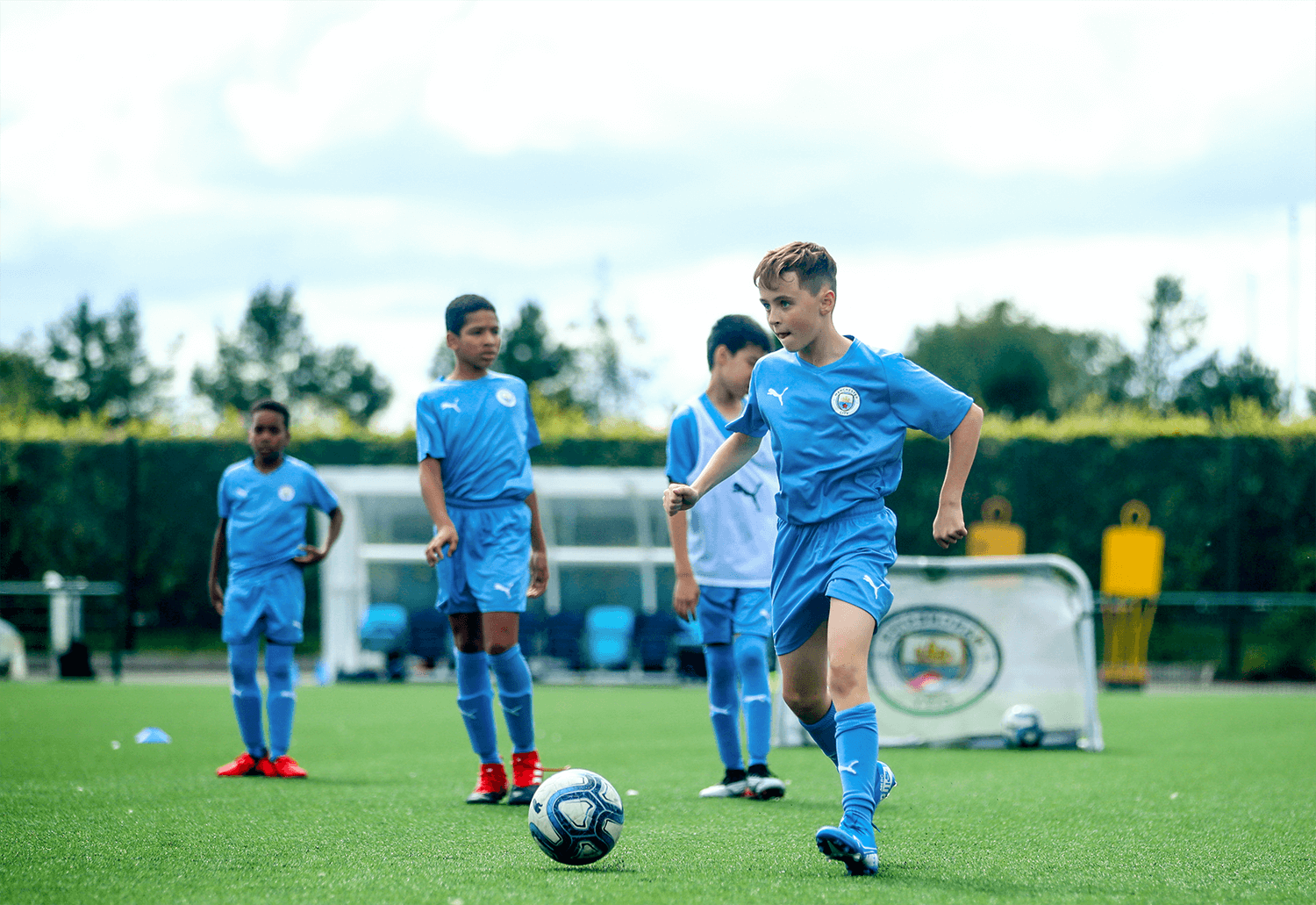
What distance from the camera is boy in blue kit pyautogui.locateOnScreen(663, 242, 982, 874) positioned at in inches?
160

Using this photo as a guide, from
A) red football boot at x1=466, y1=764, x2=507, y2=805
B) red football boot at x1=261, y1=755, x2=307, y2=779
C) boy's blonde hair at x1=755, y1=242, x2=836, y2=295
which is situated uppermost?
boy's blonde hair at x1=755, y1=242, x2=836, y2=295

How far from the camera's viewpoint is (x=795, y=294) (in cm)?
418

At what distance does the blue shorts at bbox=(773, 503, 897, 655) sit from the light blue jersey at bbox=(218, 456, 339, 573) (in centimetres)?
356

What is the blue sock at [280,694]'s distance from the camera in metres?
6.89

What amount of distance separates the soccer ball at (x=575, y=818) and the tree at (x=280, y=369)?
54924mm

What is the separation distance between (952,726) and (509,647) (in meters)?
4.29

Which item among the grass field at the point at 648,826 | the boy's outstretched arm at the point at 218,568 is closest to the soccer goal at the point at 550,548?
the grass field at the point at 648,826

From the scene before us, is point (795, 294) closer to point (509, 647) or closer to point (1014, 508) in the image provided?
point (509, 647)

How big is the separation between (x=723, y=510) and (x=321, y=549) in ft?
7.98

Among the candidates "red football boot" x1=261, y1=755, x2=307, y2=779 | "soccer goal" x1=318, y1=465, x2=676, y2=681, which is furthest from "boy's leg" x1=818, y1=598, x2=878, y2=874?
"soccer goal" x1=318, y1=465, x2=676, y2=681

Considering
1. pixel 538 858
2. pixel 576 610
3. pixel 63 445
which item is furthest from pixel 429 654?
pixel 538 858

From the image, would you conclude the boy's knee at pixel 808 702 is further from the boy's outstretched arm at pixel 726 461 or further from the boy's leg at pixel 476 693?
the boy's leg at pixel 476 693

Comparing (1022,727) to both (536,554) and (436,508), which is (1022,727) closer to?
(536,554)

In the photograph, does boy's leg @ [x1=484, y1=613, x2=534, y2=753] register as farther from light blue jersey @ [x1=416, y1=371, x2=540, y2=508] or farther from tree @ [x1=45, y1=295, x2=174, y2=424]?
tree @ [x1=45, y1=295, x2=174, y2=424]
